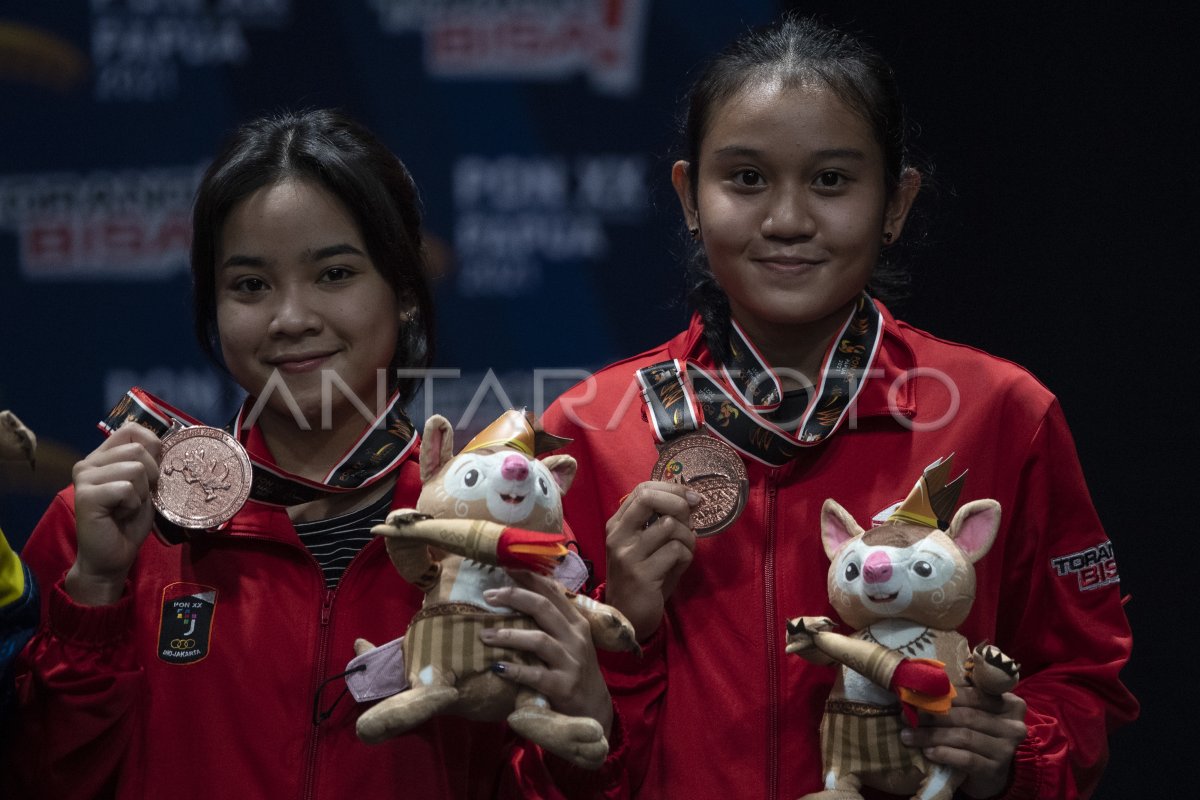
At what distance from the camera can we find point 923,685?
153 centimetres

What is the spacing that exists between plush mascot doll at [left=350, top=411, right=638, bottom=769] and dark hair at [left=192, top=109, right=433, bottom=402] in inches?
14.6

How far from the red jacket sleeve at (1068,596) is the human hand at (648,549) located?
1.52 feet

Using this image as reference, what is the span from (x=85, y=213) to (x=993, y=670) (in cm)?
202

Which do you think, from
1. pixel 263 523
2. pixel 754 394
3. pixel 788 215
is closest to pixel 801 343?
pixel 754 394

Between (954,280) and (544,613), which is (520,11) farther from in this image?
(544,613)

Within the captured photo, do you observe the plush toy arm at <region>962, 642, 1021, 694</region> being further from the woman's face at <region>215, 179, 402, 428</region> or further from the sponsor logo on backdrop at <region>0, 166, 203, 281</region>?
the sponsor logo on backdrop at <region>0, 166, 203, 281</region>

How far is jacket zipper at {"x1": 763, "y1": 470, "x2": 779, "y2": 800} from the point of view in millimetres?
1750

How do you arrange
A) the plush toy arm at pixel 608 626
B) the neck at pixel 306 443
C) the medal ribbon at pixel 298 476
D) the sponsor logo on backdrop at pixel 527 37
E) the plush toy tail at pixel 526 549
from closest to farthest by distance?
the plush toy tail at pixel 526 549 < the plush toy arm at pixel 608 626 < the medal ribbon at pixel 298 476 < the neck at pixel 306 443 < the sponsor logo on backdrop at pixel 527 37

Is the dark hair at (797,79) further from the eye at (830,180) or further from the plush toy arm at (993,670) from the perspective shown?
the plush toy arm at (993,670)

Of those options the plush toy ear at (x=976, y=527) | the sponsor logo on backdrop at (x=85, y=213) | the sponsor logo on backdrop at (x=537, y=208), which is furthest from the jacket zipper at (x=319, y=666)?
the sponsor logo on backdrop at (x=85, y=213)

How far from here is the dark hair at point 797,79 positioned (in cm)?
188

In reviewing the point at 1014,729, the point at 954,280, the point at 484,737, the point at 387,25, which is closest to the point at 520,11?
the point at 387,25

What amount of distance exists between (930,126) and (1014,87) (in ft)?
0.56

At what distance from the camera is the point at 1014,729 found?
163cm
